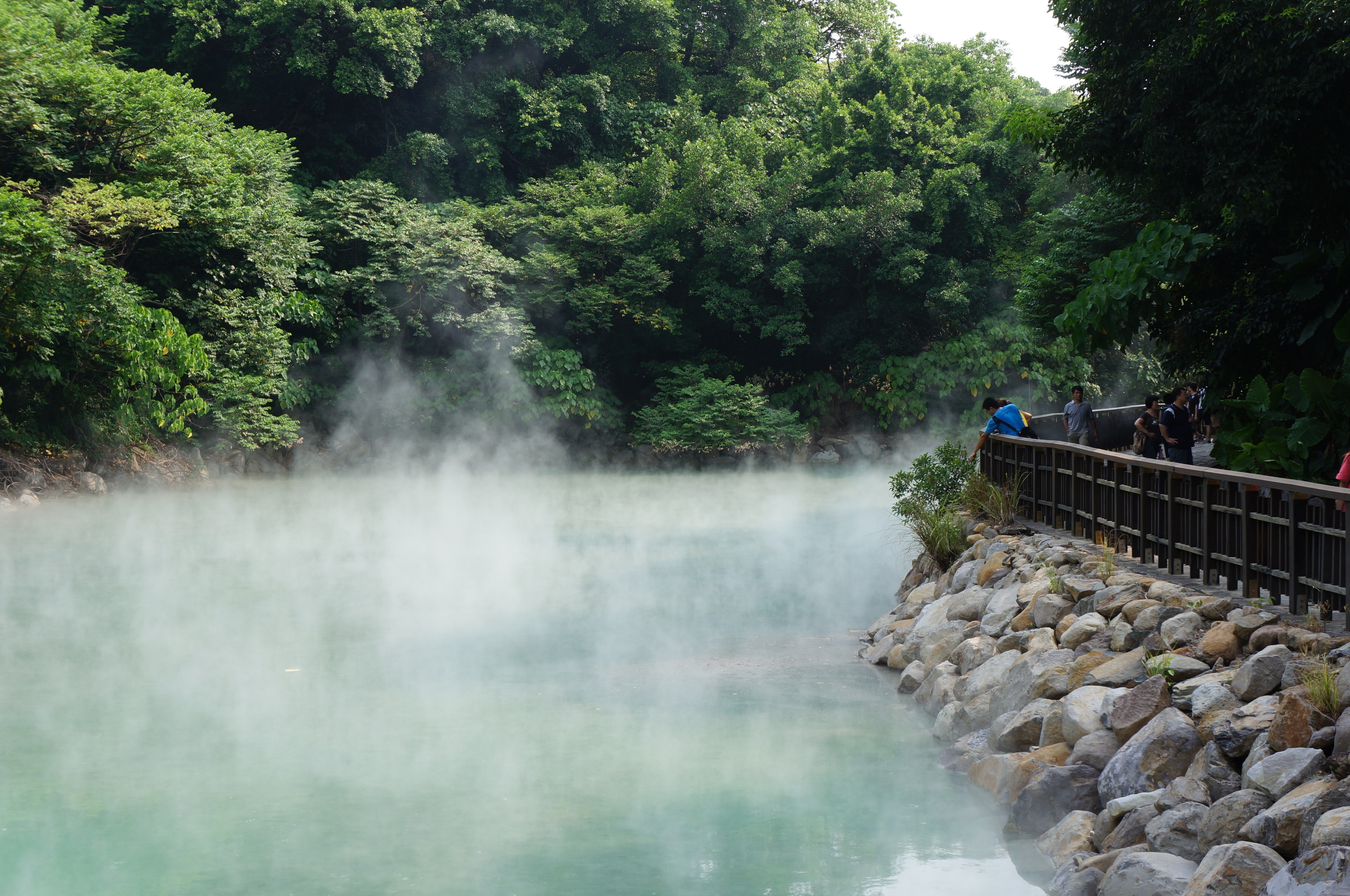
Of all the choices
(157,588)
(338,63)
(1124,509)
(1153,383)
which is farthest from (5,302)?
(1153,383)

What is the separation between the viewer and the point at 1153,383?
96.4 feet

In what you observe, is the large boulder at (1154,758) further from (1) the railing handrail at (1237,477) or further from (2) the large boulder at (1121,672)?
(1) the railing handrail at (1237,477)

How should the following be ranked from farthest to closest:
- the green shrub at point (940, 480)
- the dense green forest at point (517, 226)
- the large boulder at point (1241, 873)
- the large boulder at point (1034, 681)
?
the dense green forest at point (517, 226) < the green shrub at point (940, 480) < the large boulder at point (1034, 681) < the large boulder at point (1241, 873)

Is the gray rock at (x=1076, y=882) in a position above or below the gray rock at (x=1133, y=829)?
below

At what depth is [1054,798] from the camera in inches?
233

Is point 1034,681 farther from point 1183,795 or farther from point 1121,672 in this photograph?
point 1183,795

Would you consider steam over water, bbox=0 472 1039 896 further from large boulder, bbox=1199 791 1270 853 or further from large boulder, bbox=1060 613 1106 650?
large boulder, bbox=1060 613 1106 650

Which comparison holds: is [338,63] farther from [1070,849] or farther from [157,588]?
[1070,849]

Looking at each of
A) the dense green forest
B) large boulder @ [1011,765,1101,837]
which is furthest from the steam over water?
the dense green forest

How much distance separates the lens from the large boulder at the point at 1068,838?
548 cm

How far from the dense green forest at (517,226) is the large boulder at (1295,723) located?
47.1 ft

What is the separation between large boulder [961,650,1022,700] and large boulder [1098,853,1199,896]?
281 cm

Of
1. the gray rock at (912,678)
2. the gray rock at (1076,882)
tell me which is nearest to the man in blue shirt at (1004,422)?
the gray rock at (912,678)

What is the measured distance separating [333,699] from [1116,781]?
6.06m
